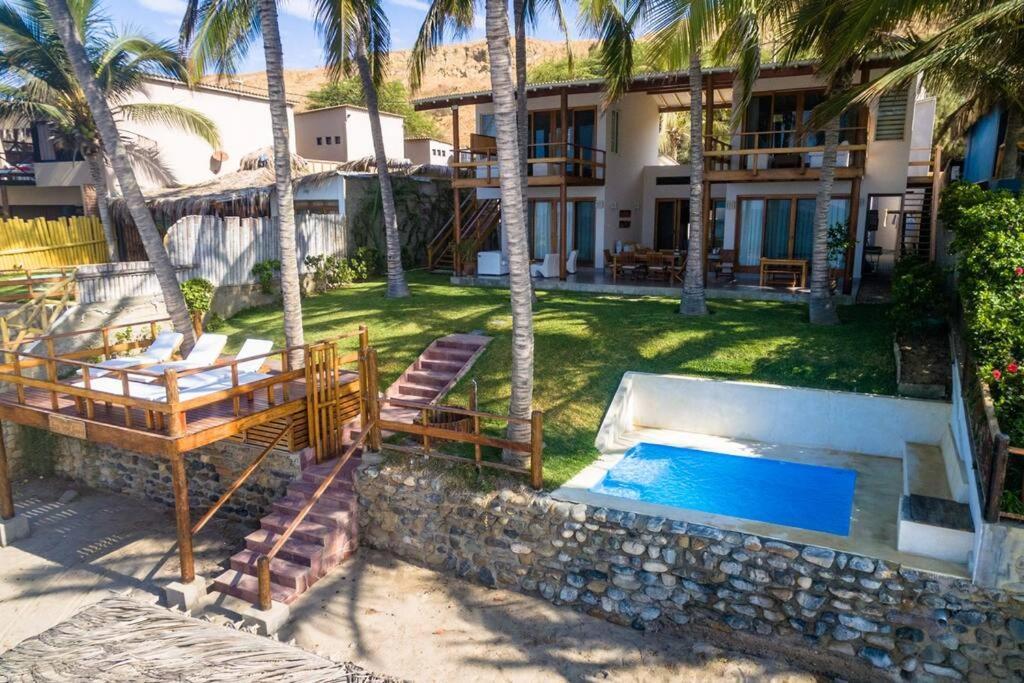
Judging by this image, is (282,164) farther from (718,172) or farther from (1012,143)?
(1012,143)

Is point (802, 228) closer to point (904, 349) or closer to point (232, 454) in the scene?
point (904, 349)

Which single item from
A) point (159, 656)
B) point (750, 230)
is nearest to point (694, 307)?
point (750, 230)

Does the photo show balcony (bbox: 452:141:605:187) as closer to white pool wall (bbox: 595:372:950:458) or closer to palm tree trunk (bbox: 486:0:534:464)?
white pool wall (bbox: 595:372:950:458)

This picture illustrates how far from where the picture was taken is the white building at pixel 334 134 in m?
29.5

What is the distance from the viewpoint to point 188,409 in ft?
30.0

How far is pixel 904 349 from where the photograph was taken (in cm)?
1170

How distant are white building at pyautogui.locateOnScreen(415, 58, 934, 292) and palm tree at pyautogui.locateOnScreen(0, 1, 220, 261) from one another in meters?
7.47

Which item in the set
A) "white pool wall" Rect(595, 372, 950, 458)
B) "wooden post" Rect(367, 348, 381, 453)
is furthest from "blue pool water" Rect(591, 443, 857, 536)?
"wooden post" Rect(367, 348, 381, 453)

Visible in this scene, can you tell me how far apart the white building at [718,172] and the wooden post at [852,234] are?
3 centimetres

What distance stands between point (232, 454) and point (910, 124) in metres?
16.9

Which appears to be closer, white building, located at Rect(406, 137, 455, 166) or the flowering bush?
the flowering bush

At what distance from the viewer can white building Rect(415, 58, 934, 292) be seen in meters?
17.0

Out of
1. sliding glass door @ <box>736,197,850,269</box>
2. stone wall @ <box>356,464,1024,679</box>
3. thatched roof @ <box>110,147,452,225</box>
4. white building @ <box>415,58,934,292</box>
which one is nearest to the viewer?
stone wall @ <box>356,464,1024,679</box>

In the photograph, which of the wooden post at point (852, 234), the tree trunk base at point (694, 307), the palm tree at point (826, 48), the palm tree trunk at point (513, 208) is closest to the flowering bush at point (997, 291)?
the palm tree at point (826, 48)
